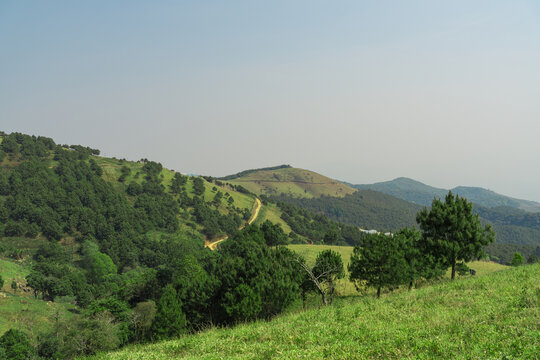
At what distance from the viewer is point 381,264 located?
1608 inches

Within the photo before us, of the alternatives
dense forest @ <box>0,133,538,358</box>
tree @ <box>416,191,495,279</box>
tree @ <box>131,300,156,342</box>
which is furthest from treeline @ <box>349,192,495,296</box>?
tree @ <box>131,300,156,342</box>

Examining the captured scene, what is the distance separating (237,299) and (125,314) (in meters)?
44.5

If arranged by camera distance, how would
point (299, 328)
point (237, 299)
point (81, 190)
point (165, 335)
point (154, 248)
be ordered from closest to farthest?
point (299, 328) → point (237, 299) → point (165, 335) → point (154, 248) → point (81, 190)

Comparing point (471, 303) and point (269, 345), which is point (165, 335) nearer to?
point (269, 345)

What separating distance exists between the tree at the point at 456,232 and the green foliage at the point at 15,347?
6932cm

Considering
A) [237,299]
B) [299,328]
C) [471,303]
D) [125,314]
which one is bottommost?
[125,314]

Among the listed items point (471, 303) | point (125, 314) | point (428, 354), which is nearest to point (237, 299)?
point (471, 303)

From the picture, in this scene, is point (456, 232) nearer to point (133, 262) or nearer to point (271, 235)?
point (271, 235)

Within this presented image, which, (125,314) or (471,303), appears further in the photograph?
(125,314)

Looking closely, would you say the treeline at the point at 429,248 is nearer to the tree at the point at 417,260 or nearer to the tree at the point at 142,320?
the tree at the point at 417,260

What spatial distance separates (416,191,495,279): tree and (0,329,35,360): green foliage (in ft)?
227

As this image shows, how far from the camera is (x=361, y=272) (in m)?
42.2

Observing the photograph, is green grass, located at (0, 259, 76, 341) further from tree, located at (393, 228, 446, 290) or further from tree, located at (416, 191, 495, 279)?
tree, located at (416, 191, 495, 279)

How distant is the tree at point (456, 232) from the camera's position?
125 feet
